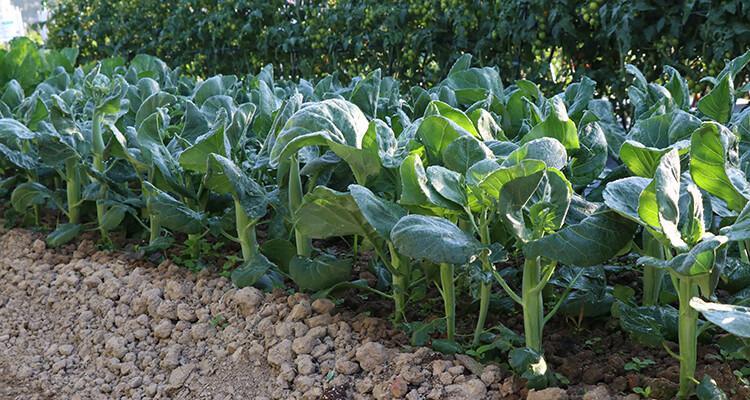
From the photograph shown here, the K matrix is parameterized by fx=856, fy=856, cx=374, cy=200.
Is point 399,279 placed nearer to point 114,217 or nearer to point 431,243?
point 431,243

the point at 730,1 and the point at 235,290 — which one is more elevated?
the point at 730,1

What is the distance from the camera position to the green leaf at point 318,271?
7.37ft

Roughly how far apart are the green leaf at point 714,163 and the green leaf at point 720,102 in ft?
1.61

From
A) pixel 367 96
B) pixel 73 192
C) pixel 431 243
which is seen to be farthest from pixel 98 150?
pixel 431 243

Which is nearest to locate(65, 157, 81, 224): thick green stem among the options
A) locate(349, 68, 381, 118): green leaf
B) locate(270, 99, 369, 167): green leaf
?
locate(349, 68, 381, 118): green leaf

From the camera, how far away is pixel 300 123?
5.99ft

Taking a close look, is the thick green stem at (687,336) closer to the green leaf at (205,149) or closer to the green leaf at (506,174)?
the green leaf at (506,174)

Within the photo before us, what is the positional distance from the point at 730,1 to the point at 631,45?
55cm

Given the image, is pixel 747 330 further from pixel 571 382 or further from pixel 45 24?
pixel 45 24

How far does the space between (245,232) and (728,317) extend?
4.85 ft

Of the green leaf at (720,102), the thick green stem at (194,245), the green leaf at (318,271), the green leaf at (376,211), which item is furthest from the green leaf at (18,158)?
the green leaf at (720,102)

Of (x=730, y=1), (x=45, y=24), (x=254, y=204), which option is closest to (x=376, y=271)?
(x=254, y=204)

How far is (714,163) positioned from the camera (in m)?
1.55

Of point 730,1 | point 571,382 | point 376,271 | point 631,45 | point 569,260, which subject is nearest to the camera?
point 569,260
